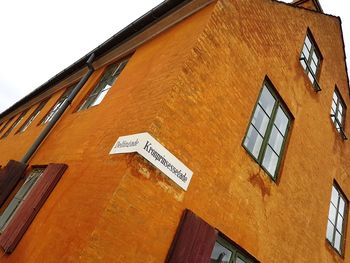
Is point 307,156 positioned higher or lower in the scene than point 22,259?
higher

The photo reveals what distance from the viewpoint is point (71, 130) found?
6441 mm

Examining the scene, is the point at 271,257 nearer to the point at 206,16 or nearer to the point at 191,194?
the point at 191,194

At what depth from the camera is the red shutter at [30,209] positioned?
4.81 meters

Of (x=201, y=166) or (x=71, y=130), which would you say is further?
(x=71, y=130)

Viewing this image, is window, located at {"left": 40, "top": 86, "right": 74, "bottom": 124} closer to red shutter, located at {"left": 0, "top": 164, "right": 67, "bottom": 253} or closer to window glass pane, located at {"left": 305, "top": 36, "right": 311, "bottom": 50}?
red shutter, located at {"left": 0, "top": 164, "right": 67, "bottom": 253}

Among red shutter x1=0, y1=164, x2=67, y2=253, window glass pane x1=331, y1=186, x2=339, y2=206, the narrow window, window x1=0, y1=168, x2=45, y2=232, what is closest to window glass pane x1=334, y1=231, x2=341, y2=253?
window glass pane x1=331, y1=186, x2=339, y2=206

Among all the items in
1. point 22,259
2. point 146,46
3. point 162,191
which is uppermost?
point 146,46

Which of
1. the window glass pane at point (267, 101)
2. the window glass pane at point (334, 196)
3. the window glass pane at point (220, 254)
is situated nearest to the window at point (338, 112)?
the window glass pane at point (334, 196)

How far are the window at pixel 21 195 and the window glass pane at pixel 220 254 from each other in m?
3.71

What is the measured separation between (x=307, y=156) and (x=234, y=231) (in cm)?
308

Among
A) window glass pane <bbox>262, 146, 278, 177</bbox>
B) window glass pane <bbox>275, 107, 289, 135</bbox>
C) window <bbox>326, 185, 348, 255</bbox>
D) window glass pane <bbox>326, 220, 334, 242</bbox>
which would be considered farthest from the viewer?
window <bbox>326, 185, 348, 255</bbox>

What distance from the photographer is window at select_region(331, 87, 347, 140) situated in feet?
29.8

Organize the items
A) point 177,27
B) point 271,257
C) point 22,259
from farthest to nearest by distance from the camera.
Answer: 1. point 177,27
2. point 271,257
3. point 22,259

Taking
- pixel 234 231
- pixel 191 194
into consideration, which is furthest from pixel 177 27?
pixel 234 231
